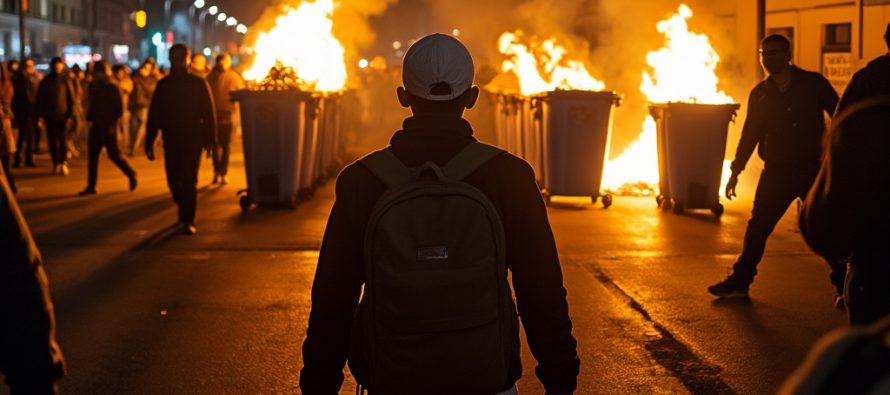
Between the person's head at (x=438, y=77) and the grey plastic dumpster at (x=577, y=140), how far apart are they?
1067 cm

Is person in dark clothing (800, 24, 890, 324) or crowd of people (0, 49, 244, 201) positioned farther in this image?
crowd of people (0, 49, 244, 201)

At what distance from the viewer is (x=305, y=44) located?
763 inches

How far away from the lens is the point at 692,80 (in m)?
14.9

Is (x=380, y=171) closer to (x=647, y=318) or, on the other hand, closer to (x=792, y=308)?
(x=647, y=318)

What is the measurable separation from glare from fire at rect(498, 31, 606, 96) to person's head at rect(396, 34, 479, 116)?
13268 millimetres

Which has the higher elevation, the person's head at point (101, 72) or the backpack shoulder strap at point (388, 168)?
the person's head at point (101, 72)

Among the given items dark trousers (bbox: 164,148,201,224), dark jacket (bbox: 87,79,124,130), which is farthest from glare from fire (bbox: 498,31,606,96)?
dark trousers (bbox: 164,148,201,224)

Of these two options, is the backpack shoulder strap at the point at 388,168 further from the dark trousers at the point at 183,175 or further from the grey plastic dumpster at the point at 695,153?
the grey plastic dumpster at the point at 695,153

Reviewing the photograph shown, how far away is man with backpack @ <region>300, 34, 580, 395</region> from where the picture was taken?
279cm

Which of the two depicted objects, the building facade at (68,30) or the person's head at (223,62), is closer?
the person's head at (223,62)

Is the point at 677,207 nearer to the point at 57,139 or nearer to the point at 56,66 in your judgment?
the point at 57,139

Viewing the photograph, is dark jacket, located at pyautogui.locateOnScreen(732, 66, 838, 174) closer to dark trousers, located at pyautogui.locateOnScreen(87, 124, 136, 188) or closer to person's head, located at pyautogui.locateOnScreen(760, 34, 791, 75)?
person's head, located at pyautogui.locateOnScreen(760, 34, 791, 75)

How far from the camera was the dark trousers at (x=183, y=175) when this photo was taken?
1112cm

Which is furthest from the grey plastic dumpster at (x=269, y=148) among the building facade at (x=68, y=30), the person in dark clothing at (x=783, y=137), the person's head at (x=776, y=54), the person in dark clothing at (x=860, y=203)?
the building facade at (x=68, y=30)
